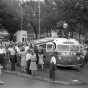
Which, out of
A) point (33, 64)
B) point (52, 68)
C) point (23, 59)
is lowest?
point (52, 68)

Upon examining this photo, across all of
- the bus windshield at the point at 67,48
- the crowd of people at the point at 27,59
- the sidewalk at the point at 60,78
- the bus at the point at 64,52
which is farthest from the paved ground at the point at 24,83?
the bus windshield at the point at 67,48

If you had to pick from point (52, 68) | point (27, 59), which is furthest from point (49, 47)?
point (52, 68)

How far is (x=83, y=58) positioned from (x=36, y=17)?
36.3 m

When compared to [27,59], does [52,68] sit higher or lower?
lower

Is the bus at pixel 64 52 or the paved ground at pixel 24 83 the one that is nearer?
the paved ground at pixel 24 83

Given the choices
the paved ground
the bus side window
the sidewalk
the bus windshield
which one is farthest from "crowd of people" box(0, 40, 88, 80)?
the bus windshield

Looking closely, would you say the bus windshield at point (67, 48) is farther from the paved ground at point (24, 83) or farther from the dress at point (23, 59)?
the paved ground at point (24, 83)

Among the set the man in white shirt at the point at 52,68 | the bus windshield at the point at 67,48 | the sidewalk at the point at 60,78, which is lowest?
the sidewalk at the point at 60,78

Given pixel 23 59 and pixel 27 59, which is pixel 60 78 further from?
pixel 23 59

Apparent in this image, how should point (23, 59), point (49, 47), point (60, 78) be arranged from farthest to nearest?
point (49, 47) < point (23, 59) < point (60, 78)

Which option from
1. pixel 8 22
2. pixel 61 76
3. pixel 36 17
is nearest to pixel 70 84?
pixel 61 76

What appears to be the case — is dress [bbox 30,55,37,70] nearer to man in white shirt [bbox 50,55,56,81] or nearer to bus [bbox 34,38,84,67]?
man in white shirt [bbox 50,55,56,81]

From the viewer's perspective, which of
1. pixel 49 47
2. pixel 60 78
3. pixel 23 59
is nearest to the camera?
pixel 60 78

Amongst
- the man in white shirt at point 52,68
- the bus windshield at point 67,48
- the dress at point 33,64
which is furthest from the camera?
the bus windshield at point 67,48
